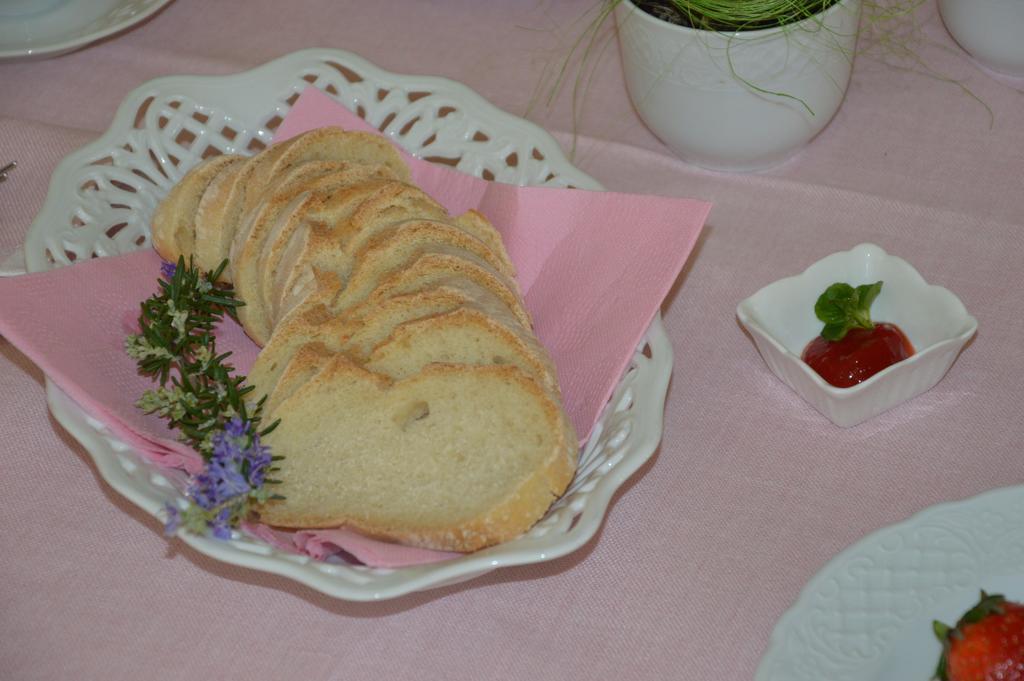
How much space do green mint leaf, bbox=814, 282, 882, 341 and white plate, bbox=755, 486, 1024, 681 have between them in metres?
0.31

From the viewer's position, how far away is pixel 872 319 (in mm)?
1663

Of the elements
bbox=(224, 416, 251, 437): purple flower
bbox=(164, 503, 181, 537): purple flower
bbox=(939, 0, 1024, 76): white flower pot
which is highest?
bbox=(939, 0, 1024, 76): white flower pot

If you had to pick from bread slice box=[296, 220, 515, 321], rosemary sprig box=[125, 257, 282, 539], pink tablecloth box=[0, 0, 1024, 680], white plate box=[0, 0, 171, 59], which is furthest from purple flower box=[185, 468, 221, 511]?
white plate box=[0, 0, 171, 59]

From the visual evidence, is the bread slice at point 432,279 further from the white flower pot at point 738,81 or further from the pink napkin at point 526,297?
the white flower pot at point 738,81

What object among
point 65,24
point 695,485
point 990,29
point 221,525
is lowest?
point 695,485

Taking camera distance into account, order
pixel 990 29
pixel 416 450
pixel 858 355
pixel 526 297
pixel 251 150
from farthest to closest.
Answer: pixel 251 150
pixel 990 29
pixel 526 297
pixel 858 355
pixel 416 450

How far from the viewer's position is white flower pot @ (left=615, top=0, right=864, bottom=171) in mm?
1669

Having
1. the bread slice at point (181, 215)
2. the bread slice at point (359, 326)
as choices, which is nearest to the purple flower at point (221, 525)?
the bread slice at point (359, 326)

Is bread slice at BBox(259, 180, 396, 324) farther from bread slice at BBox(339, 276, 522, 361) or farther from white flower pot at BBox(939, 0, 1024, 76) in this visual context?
white flower pot at BBox(939, 0, 1024, 76)

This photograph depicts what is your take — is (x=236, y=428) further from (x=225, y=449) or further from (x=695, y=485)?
(x=695, y=485)

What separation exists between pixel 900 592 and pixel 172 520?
0.85m

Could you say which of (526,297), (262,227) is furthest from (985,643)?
(262,227)

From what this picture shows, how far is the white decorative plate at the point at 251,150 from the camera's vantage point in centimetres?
148

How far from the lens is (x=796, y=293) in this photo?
65.2 inches
